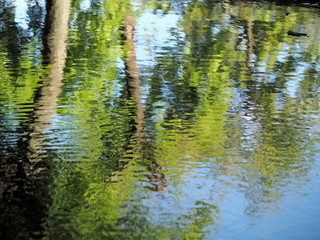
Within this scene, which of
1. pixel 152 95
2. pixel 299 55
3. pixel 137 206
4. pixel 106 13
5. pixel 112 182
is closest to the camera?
pixel 137 206

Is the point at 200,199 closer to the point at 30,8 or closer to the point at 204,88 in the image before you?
the point at 204,88

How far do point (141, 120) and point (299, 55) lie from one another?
24.4 ft

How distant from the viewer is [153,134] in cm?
722

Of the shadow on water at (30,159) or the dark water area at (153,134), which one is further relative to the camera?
the dark water area at (153,134)

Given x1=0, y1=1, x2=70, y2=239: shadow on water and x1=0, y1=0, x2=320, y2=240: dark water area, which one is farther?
x1=0, y1=0, x2=320, y2=240: dark water area

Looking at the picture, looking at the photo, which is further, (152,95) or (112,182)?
(152,95)

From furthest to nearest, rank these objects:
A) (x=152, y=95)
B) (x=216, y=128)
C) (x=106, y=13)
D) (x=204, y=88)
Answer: (x=106, y=13)
(x=204, y=88)
(x=152, y=95)
(x=216, y=128)

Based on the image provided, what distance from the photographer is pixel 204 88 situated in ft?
32.7

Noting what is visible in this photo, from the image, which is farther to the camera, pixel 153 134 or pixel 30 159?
pixel 153 134

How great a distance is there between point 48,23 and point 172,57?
4.87 metres

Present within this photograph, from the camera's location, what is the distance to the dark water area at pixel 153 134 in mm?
4891

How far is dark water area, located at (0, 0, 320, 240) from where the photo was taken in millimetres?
4891

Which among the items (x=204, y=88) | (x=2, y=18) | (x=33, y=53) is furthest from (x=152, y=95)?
(x=2, y=18)

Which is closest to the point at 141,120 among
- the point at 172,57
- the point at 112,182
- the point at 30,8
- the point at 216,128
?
the point at 216,128
